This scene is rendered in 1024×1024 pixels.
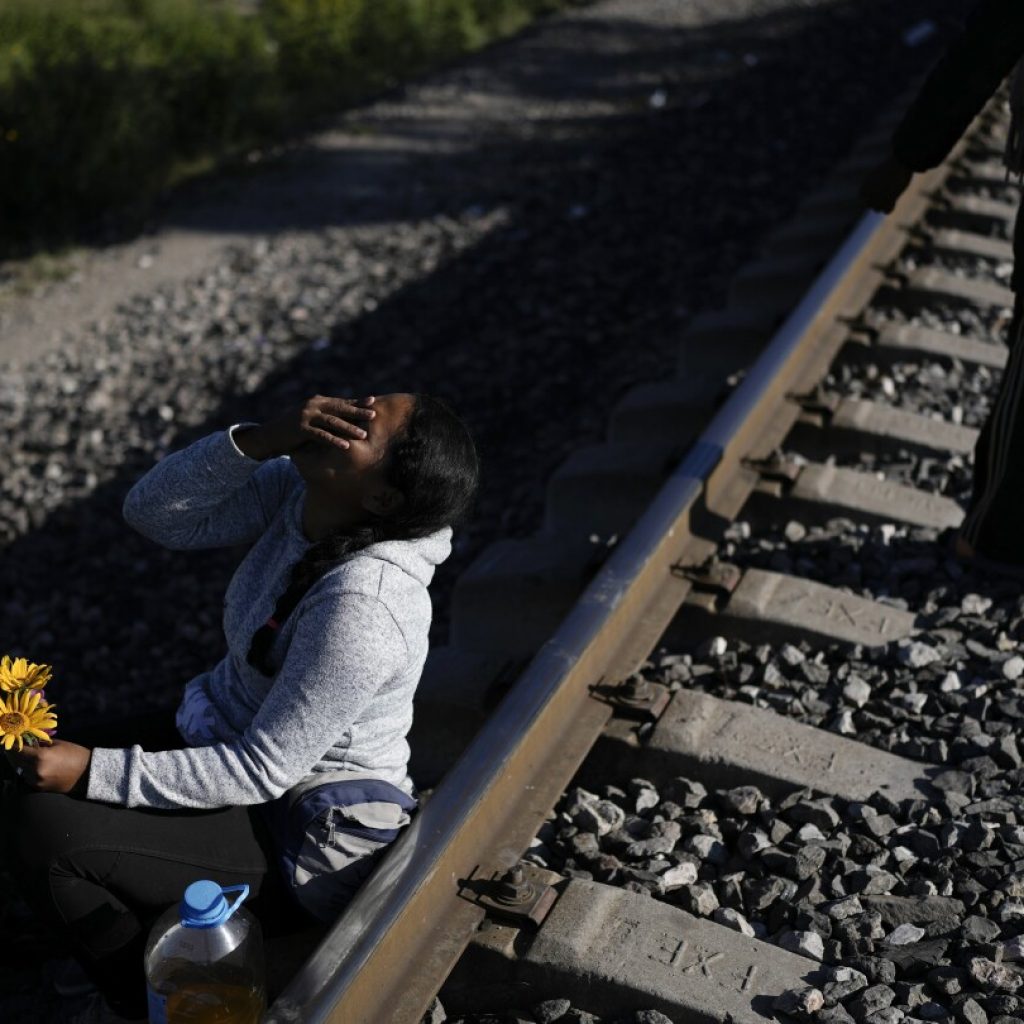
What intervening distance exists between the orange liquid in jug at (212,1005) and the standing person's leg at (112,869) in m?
0.22

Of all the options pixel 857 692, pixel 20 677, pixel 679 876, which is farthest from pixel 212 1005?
pixel 857 692

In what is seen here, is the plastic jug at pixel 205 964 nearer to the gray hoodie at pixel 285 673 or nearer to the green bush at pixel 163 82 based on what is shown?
the gray hoodie at pixel 285 673

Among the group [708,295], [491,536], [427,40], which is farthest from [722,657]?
[427,40]

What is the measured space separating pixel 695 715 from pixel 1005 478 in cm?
113

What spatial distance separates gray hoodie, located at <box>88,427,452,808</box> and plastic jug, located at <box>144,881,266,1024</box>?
0.66 feet

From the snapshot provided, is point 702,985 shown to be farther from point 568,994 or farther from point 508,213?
point 508,213

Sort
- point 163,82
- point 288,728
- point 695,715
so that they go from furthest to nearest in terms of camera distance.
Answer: point 163,82, point 695,715, point 288,728

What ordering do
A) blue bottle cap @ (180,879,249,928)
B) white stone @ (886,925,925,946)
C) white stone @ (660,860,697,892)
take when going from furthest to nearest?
1. white stone @ (660,860,697,892)
2. white stone @ (886,925,925,946)
3. blue bottle cap @ (180,879,249,928)

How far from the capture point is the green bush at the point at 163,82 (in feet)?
29.9

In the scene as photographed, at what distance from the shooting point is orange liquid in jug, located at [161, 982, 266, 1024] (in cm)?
228

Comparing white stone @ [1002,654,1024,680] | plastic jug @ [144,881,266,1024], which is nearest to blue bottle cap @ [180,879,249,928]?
plastic jug @ [144,881,266,1024]

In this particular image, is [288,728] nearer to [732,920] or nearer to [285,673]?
[285,673]

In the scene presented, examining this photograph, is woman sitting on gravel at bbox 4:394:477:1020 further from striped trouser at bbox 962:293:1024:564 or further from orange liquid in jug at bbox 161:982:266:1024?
striped trouser at bbox 962:293:1024:564

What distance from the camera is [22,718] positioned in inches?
90.4
